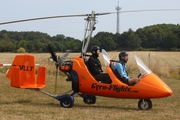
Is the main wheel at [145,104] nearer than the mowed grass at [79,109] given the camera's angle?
No

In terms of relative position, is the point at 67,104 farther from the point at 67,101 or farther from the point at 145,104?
the point at 145,104

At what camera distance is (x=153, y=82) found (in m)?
8.75

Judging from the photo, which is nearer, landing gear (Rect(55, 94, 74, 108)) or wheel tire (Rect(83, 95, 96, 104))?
landing gear (Rect(55, 94, 74, 108))

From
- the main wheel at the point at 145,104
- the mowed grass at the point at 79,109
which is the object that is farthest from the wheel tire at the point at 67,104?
the main wheel at the point at 145,104

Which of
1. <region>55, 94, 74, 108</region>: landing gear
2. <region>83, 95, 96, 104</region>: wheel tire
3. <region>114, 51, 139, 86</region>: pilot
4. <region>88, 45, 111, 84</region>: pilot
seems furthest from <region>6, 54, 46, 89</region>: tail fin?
<region>114, 51, 139, 86</region>: pilot

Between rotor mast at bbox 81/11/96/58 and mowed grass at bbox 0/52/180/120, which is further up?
rotor mast at bbox 81/11/96/58

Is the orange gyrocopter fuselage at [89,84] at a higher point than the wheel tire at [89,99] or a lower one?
higher

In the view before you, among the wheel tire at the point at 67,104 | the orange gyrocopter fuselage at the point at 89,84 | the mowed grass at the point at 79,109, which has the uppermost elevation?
the orange gyrocopter fuselage at the point at 89,84

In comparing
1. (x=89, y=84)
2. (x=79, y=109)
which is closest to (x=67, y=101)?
(x=79, y=109)

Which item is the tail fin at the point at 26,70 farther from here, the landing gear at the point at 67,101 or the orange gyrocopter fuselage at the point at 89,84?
the landing gear at the point at 67,101

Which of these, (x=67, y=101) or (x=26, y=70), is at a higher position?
(x=26, y=70)

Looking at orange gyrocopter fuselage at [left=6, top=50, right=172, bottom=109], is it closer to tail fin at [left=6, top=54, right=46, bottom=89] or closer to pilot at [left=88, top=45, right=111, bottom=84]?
tail fin at [left=6, top=54, right=46, bottom=89]

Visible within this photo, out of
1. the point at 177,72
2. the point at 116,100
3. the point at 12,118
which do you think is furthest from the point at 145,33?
the point at 12,118

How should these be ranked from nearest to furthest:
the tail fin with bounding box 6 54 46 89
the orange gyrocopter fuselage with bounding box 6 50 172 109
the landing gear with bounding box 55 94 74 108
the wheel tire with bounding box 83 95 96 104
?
the orange gyrocopter fuselage with bounding box 6 50 172 109
the landing gear with bounding box 55 94 74 108
the tail fin with bounding box 6 54 46 89
the wheel tire with bounding box 83 95 96 104
